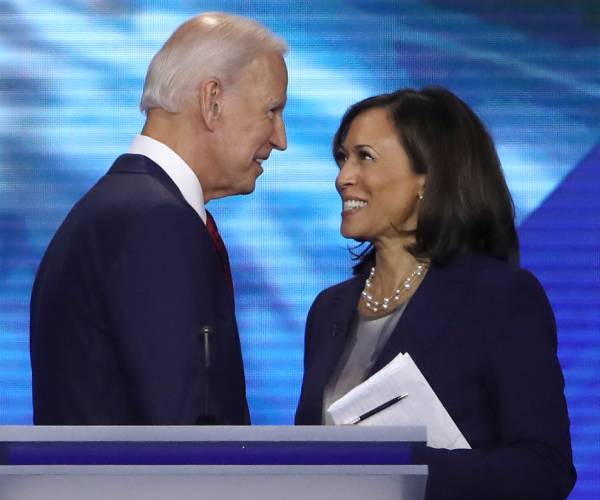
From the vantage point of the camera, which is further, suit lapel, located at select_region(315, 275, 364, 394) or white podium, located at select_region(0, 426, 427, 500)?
suit lapel, located at select_region(315, 275, 364, 394)

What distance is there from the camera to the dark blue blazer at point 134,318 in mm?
1713

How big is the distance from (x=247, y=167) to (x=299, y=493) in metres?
1.06

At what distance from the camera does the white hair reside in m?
2.07

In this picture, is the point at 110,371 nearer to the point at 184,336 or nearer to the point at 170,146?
the point at 184,336

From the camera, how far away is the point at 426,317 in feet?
7.54

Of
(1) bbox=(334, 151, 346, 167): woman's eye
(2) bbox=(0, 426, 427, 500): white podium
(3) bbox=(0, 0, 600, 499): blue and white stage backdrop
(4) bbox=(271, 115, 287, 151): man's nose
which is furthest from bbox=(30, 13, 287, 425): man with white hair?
(3) bbox=(0, 0, 600, 499): blue and white stage backdrop

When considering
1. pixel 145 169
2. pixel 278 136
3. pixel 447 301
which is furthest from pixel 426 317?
pixel 145 169

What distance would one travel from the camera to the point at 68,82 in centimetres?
365

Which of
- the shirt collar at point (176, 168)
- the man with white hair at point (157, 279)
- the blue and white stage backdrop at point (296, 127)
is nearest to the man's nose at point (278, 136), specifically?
the man with white hair at point (157, 279)

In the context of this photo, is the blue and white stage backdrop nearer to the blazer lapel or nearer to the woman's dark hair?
the woman's dark hair

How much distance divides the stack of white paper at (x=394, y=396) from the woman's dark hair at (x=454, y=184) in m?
0.47

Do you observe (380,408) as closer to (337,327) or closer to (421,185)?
(337,327)

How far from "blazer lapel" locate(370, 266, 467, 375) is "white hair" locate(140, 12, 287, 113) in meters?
0.58

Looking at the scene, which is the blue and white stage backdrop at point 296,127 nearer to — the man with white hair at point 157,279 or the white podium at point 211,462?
the man with white hair at point 157,279
